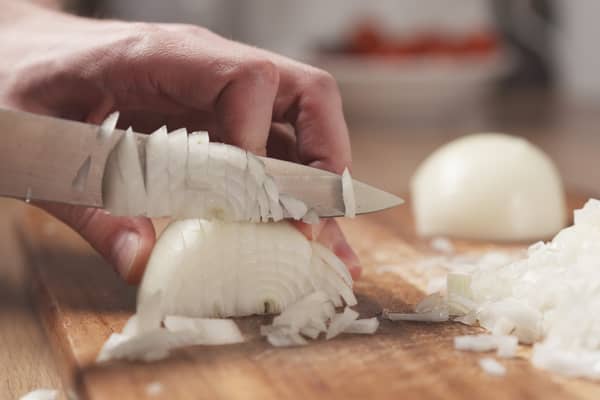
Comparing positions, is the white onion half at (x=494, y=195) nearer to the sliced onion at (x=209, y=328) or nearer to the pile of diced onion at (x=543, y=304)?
the pile of diced onion at (x=543, y=304)

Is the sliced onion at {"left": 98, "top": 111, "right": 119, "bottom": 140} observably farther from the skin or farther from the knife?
the skin

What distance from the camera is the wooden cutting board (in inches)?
36.4

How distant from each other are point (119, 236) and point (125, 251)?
31 mm

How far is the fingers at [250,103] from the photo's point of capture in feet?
4.05

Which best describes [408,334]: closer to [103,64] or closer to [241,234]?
[241,234]

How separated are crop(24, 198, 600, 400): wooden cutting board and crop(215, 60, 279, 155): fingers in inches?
10.5

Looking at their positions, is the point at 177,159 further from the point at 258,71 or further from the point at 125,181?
the point at 258,71

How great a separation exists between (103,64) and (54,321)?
0.40 m

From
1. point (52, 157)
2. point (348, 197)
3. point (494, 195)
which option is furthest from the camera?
point (494, 195)

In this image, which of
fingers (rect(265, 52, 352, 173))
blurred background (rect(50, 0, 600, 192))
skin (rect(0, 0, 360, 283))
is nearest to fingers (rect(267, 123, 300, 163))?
skin (rect(0, 0, 360, 283))

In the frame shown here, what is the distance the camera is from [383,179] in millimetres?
2600

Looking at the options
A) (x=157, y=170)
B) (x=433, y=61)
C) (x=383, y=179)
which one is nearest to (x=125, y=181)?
(x=157, y=170)


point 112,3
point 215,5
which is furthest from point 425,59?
point 112,3

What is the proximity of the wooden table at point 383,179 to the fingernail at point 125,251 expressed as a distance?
6.4 inches
